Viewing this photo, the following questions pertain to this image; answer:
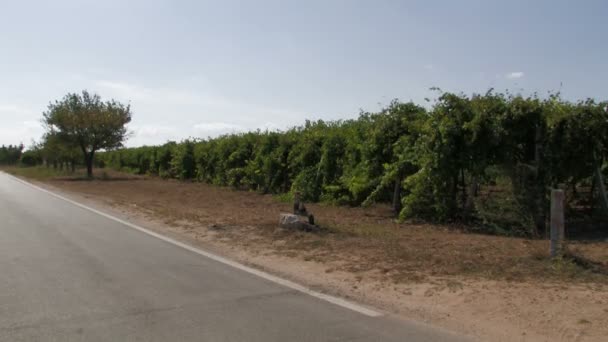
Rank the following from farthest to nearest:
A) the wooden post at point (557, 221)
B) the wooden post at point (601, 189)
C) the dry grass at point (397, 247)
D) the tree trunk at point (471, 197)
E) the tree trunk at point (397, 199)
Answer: the tree trunk at point (397, 199)
the tree trunk at point (471, 197)
the wooden post at point (601, 189)
the wooden post at point (557, 221)
the dry grass at point (397, 247)

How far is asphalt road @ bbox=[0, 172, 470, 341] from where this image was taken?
494 cm

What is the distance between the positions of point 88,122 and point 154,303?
3696 centimetres

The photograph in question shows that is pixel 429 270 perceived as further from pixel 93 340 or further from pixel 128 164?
pixel 128 164

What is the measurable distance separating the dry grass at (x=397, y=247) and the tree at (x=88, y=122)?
27460 millimetres

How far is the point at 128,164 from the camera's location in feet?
163

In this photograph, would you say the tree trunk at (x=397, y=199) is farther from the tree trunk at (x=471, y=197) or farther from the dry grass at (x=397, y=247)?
the tree trunk at (x=471, y=197)

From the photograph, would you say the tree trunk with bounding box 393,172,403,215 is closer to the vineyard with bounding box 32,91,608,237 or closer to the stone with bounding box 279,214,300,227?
the vineyard with bounding box 32,91,608,237

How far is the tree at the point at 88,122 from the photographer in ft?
129

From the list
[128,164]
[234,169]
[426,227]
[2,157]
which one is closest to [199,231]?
[426,227]

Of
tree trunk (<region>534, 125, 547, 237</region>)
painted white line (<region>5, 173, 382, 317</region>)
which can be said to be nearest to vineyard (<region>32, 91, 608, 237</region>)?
tree trunk (<region>534, 125, 547, 237</region>)

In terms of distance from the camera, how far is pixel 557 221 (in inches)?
288

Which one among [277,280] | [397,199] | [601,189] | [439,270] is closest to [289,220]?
[277,280]

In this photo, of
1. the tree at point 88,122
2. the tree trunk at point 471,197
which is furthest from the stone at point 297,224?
the tree at point 88,122

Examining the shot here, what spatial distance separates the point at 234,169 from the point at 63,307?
19401mm
